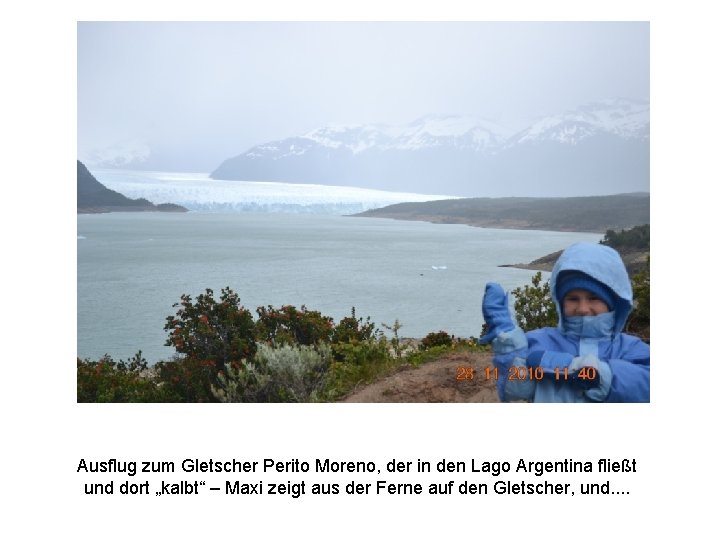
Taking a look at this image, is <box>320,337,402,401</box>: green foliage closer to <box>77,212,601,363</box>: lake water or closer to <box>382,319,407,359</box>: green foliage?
<box>382,319,407,359</box>: green foliage

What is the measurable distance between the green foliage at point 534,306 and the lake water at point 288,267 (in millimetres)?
454

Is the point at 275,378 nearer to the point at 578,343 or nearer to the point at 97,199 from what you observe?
the point at 578,343

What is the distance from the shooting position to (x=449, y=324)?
6281 millimetres

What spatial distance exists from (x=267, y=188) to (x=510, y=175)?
265 centimetres

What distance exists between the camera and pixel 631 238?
6387mm

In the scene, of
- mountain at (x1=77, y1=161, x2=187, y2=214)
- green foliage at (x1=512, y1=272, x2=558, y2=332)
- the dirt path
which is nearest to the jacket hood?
the dirt path

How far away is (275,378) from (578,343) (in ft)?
8.49

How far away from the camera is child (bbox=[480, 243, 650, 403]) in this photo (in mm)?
3156

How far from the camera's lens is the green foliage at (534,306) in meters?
5.89

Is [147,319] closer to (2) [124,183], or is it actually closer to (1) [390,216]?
(2) [124,183]

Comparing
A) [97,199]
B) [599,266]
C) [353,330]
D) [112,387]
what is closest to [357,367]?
[353,330]

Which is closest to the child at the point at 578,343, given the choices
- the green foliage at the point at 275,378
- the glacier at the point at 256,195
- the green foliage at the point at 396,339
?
the green foliage at the point at 275,378

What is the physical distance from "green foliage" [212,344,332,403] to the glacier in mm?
2841
